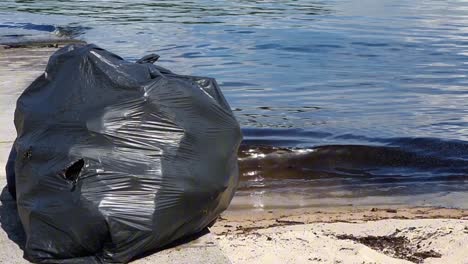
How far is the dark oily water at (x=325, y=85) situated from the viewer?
7.41 meters

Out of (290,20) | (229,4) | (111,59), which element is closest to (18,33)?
(290,20)

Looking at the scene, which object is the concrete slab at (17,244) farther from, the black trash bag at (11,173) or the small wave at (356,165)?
the small wave at (356,165)

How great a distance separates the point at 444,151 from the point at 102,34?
43.8 ft

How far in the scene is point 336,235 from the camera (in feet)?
17.1

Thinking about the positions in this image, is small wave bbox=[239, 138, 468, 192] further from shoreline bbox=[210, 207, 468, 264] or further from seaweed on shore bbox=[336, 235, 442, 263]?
seaweed on shore bbox=[336, 235, 442, 263]

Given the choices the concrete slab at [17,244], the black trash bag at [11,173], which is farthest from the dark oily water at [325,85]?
the black trash bag at [11,173]

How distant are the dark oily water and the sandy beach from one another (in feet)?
1.41

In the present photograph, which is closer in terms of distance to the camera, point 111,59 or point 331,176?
point 111,59

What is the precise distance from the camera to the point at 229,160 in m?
4.61

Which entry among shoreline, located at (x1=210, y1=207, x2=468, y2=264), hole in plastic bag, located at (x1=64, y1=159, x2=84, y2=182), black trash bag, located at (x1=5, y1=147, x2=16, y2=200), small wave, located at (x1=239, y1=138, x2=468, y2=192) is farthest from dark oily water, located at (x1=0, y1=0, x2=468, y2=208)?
hole in plastic bag, located at (x1=64, y1=159, x2=84, y2=182)

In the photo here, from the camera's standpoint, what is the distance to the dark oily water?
741 cm

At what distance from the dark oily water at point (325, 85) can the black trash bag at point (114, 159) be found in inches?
81.3

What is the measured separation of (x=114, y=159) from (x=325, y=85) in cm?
845

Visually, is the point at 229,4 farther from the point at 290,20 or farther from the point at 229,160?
the point at 229,160
